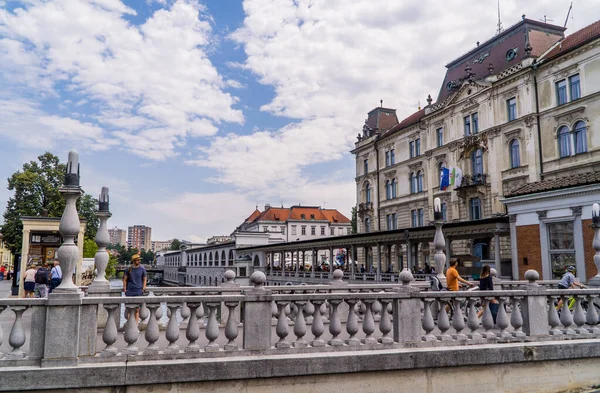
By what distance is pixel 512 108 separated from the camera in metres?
36.1

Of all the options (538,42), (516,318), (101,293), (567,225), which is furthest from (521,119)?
(101,293)

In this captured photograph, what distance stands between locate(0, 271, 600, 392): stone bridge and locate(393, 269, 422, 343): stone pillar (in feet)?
0.05

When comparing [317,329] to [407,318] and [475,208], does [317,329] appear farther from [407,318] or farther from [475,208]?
[475,208]

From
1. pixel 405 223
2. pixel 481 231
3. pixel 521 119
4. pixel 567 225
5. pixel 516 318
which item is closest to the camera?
pixel 516 318

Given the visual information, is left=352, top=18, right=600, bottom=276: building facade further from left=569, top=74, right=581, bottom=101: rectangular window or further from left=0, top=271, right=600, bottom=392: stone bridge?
left=0, top=271, right=600, bottom=392: stone bridge

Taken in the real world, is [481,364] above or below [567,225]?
below

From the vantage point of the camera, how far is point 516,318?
7.25 m

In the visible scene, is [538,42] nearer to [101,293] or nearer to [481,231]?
[481,231]

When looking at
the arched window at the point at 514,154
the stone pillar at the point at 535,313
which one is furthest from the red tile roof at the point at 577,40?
the stone pillar at the point at 535,313

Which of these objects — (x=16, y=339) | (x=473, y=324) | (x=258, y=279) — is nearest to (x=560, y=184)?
(x=473, y=324)

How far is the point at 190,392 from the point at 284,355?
4.37 feet

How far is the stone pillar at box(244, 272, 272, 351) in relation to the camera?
6.18m

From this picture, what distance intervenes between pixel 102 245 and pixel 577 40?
3666cm

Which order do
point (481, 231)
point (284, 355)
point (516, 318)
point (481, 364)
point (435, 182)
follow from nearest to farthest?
point (284, 355) < point (481, 364) < point (516, 318) < point (481, 231) < point (435, 182)
